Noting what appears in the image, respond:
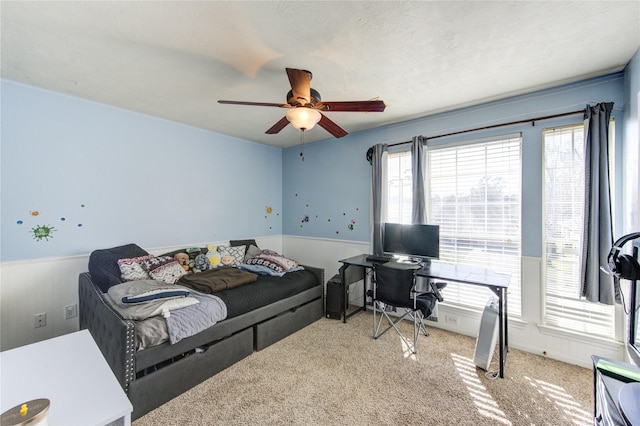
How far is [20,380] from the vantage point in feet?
3.70

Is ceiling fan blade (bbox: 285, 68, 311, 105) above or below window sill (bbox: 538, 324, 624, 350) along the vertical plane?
above

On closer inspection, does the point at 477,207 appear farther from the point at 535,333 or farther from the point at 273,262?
the point at 273,262

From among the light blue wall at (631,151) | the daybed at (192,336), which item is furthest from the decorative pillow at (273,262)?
the light blue wall at (631,151)

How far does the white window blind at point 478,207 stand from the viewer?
2.80 metres

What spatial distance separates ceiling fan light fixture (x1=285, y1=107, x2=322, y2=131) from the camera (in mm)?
2033

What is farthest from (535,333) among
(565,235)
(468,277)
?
(565,235)

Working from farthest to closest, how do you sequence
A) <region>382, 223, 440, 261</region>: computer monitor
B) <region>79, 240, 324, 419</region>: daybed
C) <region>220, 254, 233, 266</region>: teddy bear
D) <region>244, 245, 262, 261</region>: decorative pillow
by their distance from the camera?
1. <region>244, 245, 262, 261</region>: decorative pillow
2. <region>220, 254, 233, 266</region>: teddy bear
3. <region>382, 223, 440, 261</region>: computer monitor
4. <region>79, 240, 324, 419</region>: daybed

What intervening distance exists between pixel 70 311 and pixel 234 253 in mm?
1785

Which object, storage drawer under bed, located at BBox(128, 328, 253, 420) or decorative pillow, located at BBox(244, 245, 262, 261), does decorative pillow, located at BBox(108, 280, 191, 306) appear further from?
decorative pillow, located at BBox(244, 245, 262, 261)

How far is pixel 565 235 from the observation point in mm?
2543

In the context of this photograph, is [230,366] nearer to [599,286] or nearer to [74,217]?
[74,217]

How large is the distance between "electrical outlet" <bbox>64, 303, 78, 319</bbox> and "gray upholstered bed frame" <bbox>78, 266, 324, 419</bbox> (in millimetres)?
102

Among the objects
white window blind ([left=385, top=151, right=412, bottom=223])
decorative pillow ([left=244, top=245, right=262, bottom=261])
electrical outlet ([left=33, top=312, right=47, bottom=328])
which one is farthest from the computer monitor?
electrical outlet ([left=33, top=312, right=47, bottom=328])

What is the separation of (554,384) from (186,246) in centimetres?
415
